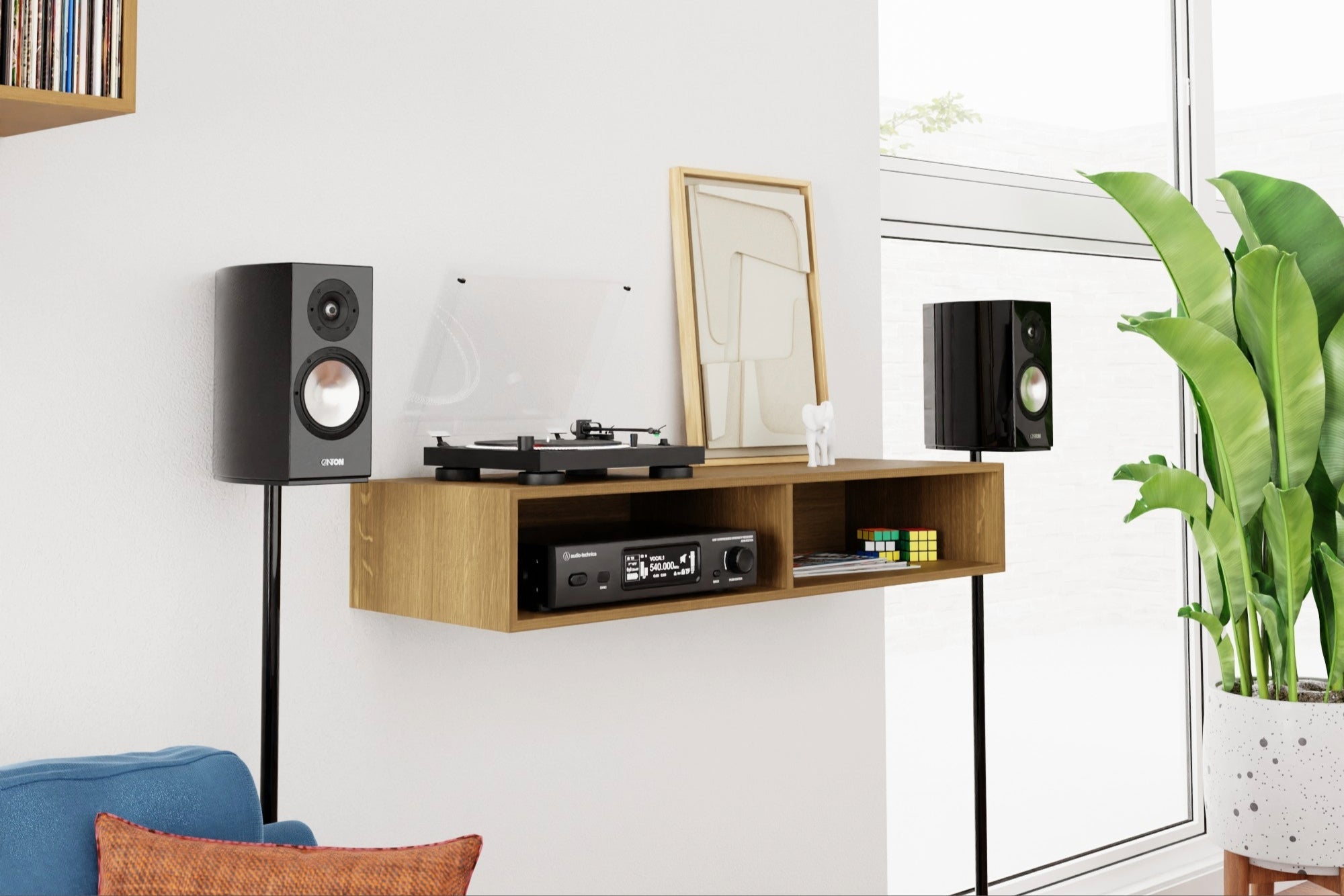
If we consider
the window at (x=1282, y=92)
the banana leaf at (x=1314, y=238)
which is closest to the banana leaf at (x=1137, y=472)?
the banana leaf at (x=1314, y=238)

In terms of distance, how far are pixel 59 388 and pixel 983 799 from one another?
2148 mm

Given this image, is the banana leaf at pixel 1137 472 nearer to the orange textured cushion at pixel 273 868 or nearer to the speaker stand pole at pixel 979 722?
the speaker stand pole at pixel 979 722

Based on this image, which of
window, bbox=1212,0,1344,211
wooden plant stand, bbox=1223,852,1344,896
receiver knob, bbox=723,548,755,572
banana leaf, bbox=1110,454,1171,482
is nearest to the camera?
receiver knob, bbox=723,548,755,572

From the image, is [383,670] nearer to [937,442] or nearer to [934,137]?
[937,442]

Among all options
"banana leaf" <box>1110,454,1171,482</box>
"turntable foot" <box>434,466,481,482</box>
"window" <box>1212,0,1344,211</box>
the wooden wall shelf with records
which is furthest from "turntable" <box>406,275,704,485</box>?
"window" <box>1212,0,1344,211</box>

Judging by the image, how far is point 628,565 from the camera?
2143mm

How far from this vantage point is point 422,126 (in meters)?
2.31

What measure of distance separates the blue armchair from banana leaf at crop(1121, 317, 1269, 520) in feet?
6.80

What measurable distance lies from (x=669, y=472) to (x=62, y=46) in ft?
3.76

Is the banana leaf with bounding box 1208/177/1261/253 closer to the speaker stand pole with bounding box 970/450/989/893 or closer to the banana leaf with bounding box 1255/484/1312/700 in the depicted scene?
the banana leaf with bounding box 1255/484/1312/700

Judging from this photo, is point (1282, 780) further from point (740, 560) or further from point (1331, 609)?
point (740, 560)

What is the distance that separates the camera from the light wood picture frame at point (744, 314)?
8.73 feet

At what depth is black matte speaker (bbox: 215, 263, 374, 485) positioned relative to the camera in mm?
1857

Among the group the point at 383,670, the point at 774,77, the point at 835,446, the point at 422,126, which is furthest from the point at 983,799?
the point at 422,126
